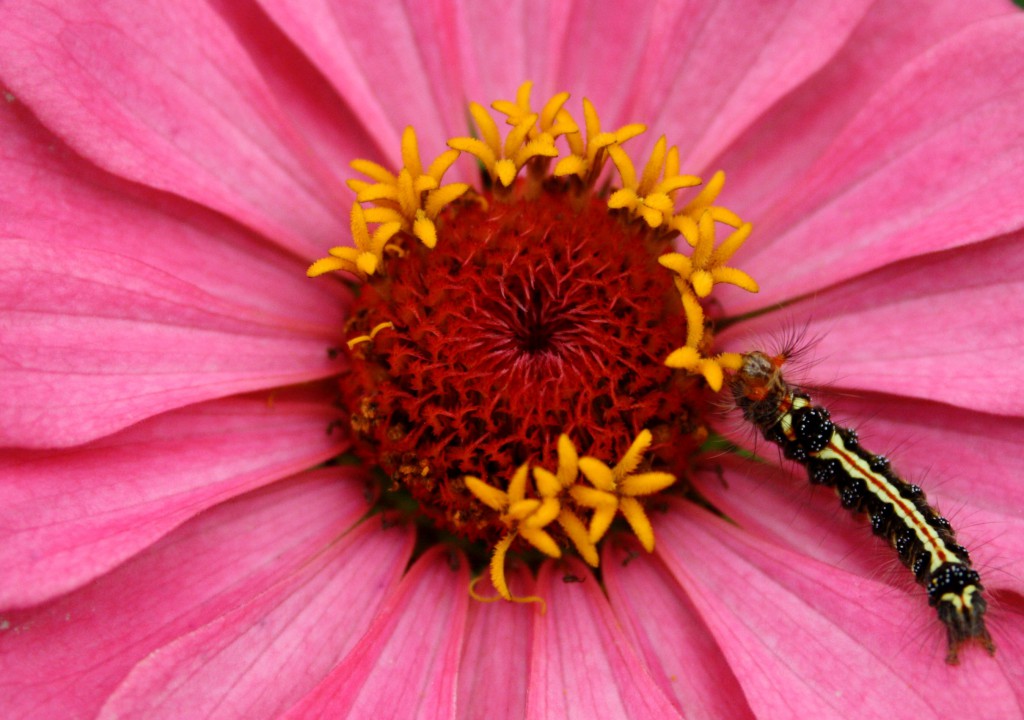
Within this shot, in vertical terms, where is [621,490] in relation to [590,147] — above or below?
below

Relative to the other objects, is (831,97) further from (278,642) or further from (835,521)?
(278,642)

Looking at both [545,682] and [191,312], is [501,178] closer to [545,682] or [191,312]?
[191,312]

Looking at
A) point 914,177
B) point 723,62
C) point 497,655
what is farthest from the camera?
point 723,62

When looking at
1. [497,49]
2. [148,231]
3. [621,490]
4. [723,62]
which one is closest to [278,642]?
[621,490]

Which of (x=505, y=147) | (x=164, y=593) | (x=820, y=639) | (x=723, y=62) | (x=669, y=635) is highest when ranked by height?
(x=723, y=62)

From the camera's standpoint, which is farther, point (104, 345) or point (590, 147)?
point (590, 147)

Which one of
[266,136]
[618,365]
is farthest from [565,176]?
[266,136]

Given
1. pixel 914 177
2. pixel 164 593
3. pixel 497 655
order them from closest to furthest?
pixel 164 593, pixel 497 655, pixel 914 177

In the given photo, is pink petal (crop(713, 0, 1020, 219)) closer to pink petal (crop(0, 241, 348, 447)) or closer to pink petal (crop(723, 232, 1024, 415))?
pink petal (crop(723, 232, 1024, 415))
